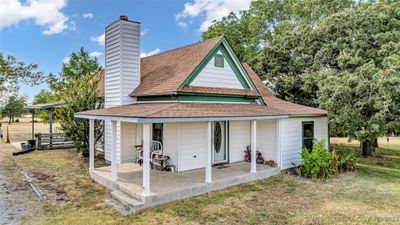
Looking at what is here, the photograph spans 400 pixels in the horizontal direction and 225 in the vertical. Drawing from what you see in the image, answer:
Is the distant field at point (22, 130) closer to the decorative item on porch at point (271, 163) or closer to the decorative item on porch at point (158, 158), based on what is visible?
the decorative item on porch at point (158, 158)

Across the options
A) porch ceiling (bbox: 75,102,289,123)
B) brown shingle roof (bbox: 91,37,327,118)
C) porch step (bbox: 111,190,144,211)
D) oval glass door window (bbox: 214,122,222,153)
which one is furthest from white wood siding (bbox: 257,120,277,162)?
porch step (bbox: 111,190,144,211)

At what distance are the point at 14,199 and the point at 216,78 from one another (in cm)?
847

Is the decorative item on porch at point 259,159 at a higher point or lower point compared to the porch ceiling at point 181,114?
lower

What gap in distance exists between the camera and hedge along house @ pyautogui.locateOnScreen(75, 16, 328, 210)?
989cm

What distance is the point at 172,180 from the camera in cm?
922

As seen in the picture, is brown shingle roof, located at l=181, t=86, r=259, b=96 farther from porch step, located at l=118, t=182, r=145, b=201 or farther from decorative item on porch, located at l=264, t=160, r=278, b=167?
porch step, located at l=118, t=182, r=145, b=201

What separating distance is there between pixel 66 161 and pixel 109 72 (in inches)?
211

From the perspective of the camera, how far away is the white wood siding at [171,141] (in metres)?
10.5

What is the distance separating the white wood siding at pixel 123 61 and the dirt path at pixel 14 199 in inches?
151

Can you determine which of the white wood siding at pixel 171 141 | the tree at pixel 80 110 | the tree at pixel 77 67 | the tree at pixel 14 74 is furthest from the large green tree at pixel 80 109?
the tree at pixel 77 67

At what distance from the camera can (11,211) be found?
23.5 ft

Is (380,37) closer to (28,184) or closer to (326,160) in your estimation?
(326,160)

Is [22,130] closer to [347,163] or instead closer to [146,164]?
[146,164]

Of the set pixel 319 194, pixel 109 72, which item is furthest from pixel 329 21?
pixel 109 72
